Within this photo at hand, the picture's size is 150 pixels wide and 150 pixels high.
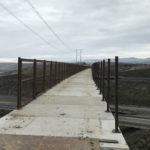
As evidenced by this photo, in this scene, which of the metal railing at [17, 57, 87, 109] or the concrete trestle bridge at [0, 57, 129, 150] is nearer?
the concrete trestle bridge at [0, 57, 129, 150]

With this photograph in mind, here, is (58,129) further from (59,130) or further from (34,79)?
(34,79)

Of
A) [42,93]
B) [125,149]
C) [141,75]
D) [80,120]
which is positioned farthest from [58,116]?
[141,75]

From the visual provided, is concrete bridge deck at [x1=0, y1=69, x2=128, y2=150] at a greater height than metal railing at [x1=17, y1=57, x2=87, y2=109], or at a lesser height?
lesser

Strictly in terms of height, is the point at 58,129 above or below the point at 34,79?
below

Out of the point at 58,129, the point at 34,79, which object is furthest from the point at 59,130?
the point at 34,79

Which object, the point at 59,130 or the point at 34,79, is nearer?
the point at 59,130

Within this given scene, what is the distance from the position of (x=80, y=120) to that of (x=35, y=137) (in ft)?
4.15

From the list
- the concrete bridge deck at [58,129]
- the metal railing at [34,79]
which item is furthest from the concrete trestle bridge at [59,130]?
the metal railing at [34,79]

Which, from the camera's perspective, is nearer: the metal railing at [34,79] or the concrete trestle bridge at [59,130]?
the concrete trestle bridge at [59,130]

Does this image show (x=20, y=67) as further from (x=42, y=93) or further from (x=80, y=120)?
(x=42, y=93)

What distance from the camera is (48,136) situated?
3.42 meters

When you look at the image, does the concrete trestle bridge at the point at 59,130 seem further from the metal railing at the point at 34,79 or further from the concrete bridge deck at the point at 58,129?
the metal railing at the point at 34,79

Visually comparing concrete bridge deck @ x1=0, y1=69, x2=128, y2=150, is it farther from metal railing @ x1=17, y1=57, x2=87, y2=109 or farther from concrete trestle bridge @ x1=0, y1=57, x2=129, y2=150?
metal railing @ x1=17, y1=57, x2=87, y2=109

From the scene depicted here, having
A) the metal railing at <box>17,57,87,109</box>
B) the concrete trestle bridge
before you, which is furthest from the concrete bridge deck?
the metal railing at <box>17,57,87,109</box>
